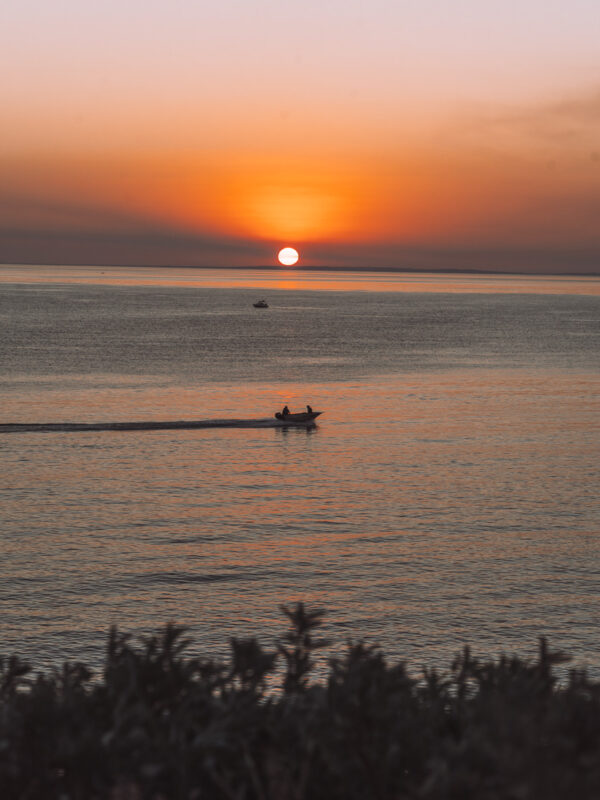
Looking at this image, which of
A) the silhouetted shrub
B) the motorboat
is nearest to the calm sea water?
the motorboat

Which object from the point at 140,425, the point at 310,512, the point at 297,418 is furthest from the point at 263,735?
the point at 297,418

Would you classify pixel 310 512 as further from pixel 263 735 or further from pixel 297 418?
pixel 263 735

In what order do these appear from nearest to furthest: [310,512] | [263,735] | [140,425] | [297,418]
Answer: [263,735] → [310,512] → [140,425] → [297,418]

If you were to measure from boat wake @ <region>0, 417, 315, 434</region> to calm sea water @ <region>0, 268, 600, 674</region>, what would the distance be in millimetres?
1307

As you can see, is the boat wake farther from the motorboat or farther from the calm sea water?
the calm sea water

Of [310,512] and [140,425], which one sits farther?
[140,425]

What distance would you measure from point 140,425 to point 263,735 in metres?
51.3

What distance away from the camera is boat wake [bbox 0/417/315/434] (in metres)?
54.8

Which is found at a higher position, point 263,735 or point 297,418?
point 297,418

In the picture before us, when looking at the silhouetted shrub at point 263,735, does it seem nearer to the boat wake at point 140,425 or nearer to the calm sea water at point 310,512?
the calm sea water at point 310,512

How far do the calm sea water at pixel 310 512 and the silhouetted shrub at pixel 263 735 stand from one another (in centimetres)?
1727

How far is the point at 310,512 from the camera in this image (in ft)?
125

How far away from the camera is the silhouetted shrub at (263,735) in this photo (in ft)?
17.9

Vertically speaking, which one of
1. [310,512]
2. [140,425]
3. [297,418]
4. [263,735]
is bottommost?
[263,735]
